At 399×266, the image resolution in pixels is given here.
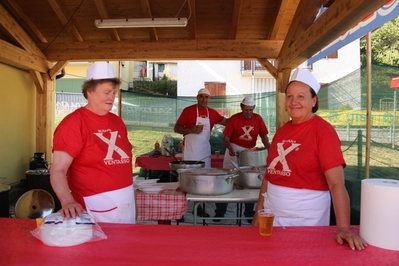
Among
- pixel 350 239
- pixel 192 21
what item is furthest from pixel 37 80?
pixel 350 239

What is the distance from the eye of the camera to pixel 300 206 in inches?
76.2

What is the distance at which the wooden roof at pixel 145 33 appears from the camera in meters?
6.36

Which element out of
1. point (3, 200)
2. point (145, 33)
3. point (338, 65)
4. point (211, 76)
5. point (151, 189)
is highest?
point (338, 65)

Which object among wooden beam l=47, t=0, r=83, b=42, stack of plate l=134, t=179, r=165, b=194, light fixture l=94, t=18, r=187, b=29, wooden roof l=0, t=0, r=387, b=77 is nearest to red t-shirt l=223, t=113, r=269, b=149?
wooden roof l=0, t=0, r=387, b=77

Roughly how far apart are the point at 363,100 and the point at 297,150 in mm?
2742

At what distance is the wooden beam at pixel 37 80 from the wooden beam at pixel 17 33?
38 centimetres

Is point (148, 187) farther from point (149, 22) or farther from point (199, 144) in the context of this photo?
point (149, 22)

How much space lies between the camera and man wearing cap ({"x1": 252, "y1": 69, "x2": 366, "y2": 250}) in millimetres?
1817

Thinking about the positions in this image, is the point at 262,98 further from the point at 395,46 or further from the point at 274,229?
the point at 395,46

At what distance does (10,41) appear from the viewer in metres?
6.68

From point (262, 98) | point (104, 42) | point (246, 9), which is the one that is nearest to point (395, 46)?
point (262, 98)

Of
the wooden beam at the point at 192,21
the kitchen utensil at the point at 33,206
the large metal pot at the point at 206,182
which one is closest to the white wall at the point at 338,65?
the wooden beam at the point at 192,21

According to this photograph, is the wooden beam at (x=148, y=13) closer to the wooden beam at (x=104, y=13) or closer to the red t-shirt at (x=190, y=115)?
the wooden beam at (x=104, y=13)

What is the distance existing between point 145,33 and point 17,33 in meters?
2.36
